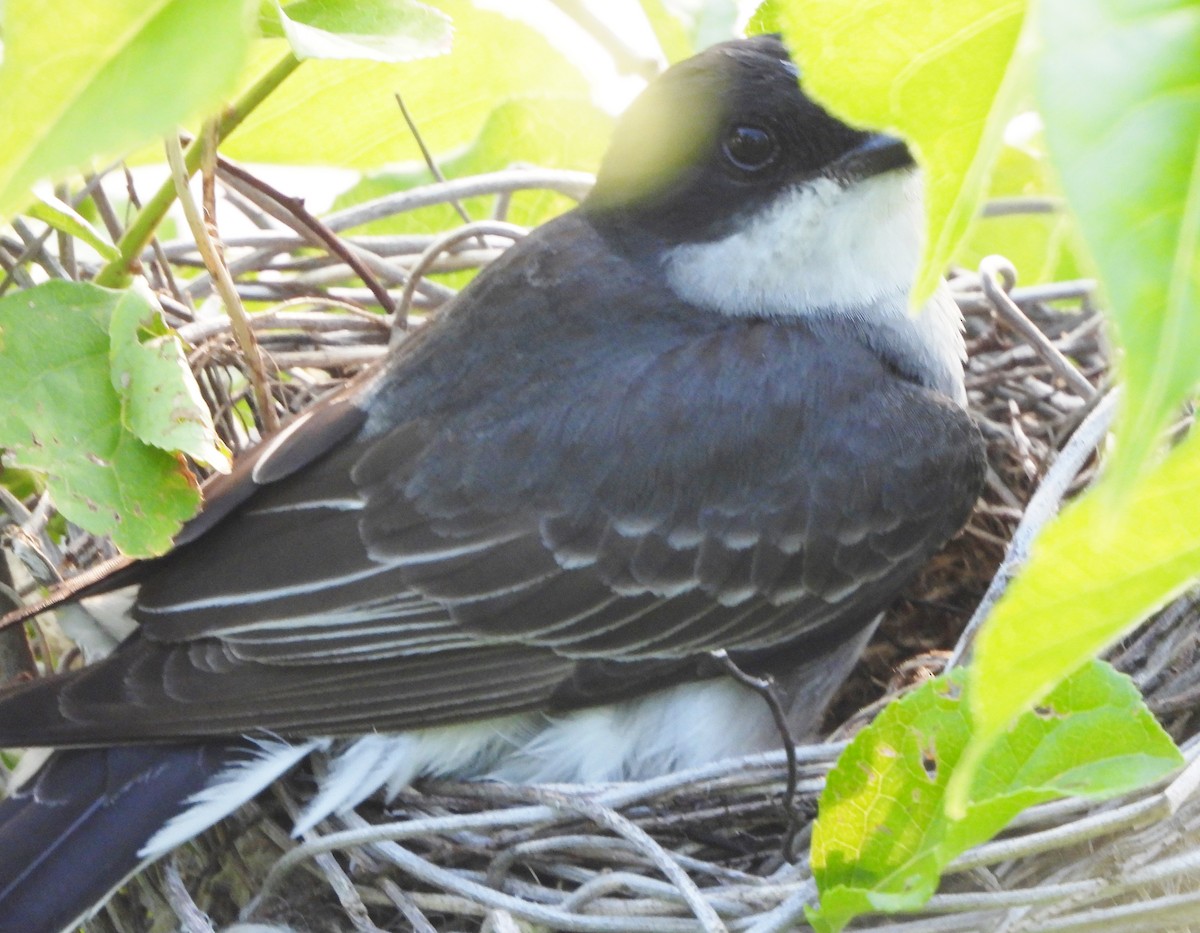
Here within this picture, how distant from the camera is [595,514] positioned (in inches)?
90.7

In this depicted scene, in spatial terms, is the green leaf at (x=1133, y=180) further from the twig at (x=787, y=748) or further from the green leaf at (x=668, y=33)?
the green leaf at (x=668, y=33)

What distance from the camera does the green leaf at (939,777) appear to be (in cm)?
140

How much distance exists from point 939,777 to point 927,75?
964mm

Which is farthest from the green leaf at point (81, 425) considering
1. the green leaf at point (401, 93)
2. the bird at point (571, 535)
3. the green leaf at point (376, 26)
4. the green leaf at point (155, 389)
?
the green leaf at point (401, 93)

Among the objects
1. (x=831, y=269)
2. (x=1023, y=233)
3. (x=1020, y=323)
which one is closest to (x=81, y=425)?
(x=831, y=269)

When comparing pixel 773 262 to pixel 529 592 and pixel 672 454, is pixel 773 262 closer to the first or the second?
pixel 672 454

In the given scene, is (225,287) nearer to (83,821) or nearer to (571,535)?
(571,535)

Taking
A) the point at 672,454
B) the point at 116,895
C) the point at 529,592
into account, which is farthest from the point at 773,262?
the point at 116,895

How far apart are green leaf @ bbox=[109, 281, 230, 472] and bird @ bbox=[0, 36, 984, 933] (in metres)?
0.44

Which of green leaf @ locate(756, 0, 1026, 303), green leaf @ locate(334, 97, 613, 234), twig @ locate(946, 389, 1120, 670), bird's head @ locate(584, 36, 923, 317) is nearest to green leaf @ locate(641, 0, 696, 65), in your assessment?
green leaf @ locate(334, 97, 613, 234)

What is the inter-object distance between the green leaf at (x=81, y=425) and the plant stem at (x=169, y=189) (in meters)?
0.19

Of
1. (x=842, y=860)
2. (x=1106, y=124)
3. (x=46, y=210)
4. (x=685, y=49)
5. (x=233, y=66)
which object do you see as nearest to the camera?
(x=1106, y=124)

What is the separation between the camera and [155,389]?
1.86m

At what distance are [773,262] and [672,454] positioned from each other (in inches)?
18.6
